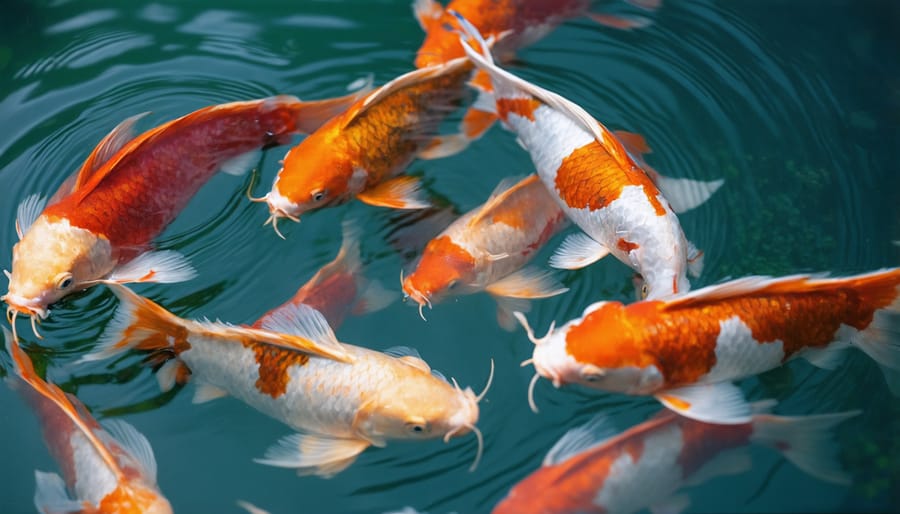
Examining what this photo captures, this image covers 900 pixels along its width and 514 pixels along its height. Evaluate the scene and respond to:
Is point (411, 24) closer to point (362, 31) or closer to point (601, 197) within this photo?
point (362, 31)

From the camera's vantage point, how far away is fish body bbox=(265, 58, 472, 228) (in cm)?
338

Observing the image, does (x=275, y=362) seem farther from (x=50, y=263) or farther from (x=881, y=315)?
(x=881, y=315)

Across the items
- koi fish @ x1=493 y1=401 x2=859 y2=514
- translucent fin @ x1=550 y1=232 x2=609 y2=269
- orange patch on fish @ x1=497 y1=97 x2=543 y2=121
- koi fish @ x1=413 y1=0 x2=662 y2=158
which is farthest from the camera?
koi fish @ x1=413 y1=0 x2=662 y2=158

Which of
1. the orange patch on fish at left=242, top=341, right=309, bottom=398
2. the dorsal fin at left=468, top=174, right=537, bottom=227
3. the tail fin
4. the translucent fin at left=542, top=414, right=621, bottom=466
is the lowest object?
the tail fin

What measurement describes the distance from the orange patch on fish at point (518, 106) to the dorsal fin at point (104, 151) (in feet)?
5.06

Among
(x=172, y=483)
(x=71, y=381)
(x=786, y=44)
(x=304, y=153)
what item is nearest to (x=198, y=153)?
(x=304, y=153)

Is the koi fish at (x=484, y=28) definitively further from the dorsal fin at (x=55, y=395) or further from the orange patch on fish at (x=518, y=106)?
the dorsal fin at (x=55, y=395)

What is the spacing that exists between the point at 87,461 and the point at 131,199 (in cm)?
102

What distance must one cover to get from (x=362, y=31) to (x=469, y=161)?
42.0 inches

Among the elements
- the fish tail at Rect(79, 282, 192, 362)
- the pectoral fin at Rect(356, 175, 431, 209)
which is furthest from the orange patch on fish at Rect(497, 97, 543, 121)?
the fish tail at Rect(79, 282, 192, 362)

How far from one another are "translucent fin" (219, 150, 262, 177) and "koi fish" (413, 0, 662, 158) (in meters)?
0.76

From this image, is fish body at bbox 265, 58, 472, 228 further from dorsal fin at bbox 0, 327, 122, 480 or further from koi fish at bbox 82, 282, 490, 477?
dorsal fin at bbox 0, 327, 122, 480

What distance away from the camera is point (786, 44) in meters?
4.37

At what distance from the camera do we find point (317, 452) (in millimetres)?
2967
